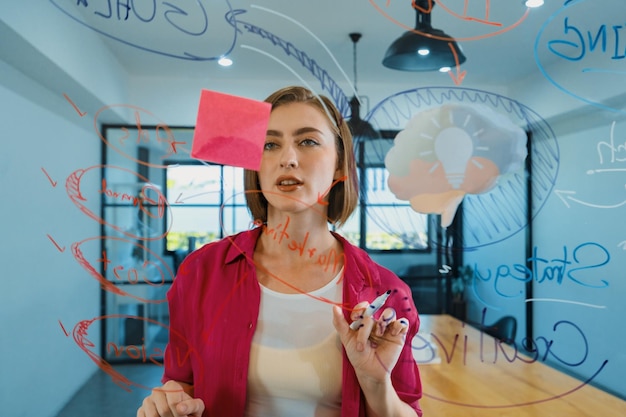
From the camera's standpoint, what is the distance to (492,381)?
609 mm

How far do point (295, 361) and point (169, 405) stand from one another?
183mm

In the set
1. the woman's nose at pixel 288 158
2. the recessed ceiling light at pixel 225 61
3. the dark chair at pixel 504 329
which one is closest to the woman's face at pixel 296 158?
the woman's nose at pixel 288 158

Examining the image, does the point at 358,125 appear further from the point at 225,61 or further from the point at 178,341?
the point at 178,341

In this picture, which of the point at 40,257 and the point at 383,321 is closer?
the point at 383,321

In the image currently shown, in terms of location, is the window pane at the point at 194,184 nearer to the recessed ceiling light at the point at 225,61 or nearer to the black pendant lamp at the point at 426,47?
the recessed ceiling light at the point at 225,61

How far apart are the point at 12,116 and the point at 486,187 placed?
80cm

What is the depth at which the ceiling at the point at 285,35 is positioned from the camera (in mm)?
552

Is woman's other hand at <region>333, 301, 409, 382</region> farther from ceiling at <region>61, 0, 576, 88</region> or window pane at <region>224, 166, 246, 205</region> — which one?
ceiling at <region>61, 0, 576, 88</region>

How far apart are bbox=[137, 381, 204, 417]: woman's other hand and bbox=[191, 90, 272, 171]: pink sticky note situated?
1.09ft

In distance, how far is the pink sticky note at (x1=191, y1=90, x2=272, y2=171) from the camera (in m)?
0.52

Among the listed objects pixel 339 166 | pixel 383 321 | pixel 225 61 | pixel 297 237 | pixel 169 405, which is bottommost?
pixel 169 405

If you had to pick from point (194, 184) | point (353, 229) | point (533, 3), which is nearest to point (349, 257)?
point (353, 229)

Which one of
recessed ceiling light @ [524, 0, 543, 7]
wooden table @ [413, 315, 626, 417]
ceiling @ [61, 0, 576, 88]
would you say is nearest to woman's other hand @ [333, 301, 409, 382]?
wooden table @ [413, 315, 626, 417]

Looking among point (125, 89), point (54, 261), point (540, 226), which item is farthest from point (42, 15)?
point (540, 226)
